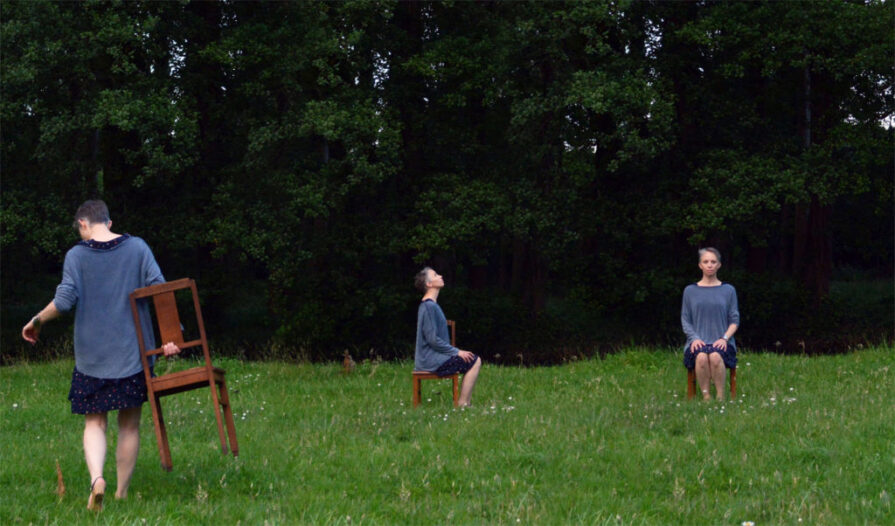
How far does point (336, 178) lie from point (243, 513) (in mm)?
18411

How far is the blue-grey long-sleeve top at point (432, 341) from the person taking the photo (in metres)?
10.9

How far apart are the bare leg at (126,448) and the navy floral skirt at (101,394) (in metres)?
0.15

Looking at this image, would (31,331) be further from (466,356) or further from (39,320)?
(466,356)

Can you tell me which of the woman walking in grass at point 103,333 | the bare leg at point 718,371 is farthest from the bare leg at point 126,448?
the bare leg at point 718,371

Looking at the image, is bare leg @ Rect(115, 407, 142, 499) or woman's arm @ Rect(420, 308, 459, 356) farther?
woman's arm @ Rect(420, 308, 459, 356)

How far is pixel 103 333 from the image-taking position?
21.8 feet

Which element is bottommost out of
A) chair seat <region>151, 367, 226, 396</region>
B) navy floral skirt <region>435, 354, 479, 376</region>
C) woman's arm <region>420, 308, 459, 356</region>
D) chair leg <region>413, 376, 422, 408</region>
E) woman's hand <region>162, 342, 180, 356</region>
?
chair leg <region>413, 376, 422, 408</region>

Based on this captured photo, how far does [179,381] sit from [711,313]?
6.28 metres

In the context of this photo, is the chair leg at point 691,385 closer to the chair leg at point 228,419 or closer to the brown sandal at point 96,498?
the chair leg at point 228,419

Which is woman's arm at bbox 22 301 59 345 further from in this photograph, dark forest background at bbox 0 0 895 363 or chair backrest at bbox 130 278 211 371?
dark forest background at bbox 0 0 895 363

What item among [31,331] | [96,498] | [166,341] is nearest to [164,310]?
[166,341]

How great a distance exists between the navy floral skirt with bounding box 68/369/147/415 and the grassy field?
0.64 meters

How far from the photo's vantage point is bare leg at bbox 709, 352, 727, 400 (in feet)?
34.1

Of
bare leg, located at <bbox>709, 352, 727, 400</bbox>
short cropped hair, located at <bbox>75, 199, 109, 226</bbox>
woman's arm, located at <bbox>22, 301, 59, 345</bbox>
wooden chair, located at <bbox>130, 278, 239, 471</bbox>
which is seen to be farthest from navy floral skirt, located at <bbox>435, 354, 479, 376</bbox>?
woman's arm, located at <bbox>22, 301, 59, 345</bbox>
